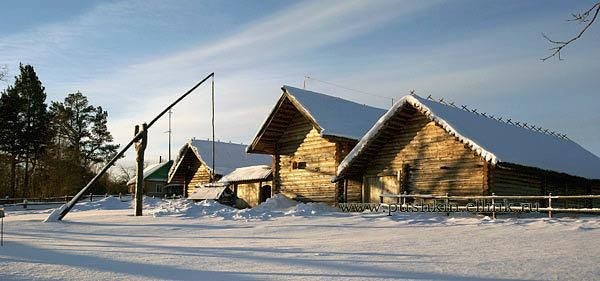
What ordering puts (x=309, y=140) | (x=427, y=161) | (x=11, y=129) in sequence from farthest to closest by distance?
(x=11, y=129), (x=309, y=140), (x=427, y=161)

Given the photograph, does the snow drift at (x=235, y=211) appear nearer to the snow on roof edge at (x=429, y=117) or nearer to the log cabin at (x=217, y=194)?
the snow on roof edge at (x=429, y=117)

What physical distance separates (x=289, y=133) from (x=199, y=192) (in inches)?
375

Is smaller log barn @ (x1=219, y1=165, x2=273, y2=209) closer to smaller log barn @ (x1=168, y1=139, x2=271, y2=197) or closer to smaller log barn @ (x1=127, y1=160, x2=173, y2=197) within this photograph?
smaller log barn @ (x1=168, y1=139, x2=271, y2=197)

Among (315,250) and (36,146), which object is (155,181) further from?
(315,250)

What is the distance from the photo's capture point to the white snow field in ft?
30.0

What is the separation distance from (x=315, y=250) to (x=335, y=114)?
18.6 metres

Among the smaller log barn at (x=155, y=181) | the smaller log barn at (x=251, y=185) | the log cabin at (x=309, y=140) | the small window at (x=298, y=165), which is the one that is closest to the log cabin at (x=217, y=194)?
the smaller log barn at (x=251, y=185)

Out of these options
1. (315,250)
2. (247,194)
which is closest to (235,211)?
(247,194)

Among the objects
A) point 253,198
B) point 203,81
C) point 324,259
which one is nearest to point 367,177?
point 203,81

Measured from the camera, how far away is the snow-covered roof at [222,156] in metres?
43.5

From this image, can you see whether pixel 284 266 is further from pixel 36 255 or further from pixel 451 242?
pixel 36 255

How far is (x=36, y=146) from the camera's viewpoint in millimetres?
54875

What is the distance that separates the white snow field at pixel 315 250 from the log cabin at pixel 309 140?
8947 mm

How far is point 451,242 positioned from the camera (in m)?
12.5
